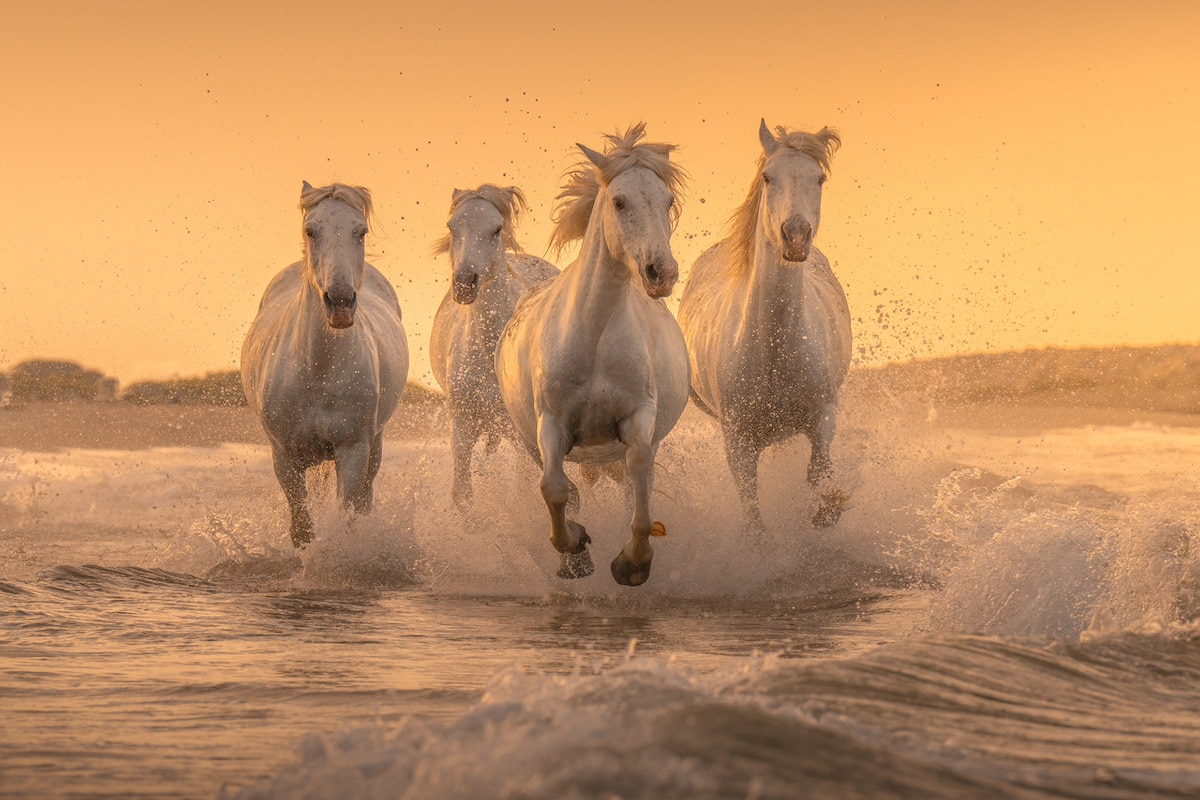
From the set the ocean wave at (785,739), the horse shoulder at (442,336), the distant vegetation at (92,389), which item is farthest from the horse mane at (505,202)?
the distant vegetation at (92,389)

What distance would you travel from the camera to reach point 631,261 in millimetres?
6141

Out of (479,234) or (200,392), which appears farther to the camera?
(200,392)

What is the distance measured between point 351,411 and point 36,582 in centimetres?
→ 195

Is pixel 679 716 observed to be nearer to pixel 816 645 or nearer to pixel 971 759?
pixel 971 759

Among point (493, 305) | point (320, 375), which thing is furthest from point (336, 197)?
point (493, 305)

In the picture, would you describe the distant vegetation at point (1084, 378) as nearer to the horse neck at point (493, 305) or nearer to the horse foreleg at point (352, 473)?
the horse neck at point (493, 305)

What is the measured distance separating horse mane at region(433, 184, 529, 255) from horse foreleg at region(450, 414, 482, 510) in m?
1.34

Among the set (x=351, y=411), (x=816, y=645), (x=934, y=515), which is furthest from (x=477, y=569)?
(x=934, y=515)

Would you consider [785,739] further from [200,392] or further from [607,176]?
[200,392]

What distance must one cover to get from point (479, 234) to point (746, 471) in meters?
2.77

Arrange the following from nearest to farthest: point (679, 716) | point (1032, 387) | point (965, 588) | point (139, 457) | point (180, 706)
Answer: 1. point (679, 716)
2. point (180, 706)
3. point (965, 588)
4. point (139, 457)
5. point (1032, 387)

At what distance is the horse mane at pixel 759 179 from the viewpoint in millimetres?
7574

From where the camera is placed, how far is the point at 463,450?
10.4 meters

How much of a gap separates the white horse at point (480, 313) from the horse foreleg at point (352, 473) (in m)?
1.74
